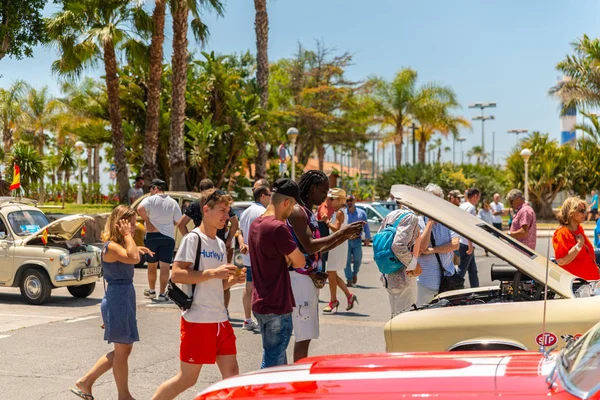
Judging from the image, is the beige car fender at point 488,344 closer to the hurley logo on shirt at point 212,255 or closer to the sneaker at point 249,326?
the hurley logo on shirt at point 212,255

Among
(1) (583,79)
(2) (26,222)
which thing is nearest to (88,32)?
(2) (26,222)

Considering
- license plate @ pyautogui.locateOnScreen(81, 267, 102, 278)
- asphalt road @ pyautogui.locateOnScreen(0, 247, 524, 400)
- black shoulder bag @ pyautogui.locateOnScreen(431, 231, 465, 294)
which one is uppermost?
black shoulder bag @ pyautogui.locateOnScreen(431, 231, 465, 294)

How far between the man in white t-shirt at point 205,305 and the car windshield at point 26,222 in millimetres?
8154

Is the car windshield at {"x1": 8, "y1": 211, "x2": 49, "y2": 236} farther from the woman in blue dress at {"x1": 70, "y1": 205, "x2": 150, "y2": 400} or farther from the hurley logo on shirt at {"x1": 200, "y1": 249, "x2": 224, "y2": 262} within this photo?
the hurley logo on shirt at {"x1": 200, "y1": 249, "x2": 224, "y2": 262}

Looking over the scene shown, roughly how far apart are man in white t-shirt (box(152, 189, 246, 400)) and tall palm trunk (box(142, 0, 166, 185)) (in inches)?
785

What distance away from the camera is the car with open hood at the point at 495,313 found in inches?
208

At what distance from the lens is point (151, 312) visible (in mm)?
11570

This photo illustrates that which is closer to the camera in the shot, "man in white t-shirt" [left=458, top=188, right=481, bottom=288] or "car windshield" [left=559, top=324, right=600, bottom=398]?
"car windshield" [left=559, top=324, right=600, bottom=398]

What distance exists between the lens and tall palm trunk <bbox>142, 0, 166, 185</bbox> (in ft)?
80.8

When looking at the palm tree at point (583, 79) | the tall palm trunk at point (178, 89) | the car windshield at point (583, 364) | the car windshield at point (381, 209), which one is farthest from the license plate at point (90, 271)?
the palm tree at point (583, 79)

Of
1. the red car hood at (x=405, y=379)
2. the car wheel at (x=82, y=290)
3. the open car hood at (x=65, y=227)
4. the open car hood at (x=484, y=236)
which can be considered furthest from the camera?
the car wheel at (x=82, y=290)

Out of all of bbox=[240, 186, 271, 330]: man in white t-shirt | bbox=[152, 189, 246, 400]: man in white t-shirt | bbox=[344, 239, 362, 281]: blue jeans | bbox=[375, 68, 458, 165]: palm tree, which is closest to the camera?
bbox=[152, 189, 246, 400]: man in white t-shirt

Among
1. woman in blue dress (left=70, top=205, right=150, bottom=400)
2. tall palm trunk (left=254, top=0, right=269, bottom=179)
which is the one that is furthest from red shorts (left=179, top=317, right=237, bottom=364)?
tall palm trunk (left=254, top=0, right=269, bottom=179)

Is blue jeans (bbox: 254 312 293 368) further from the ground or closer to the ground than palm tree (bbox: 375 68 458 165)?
closer to the ground
